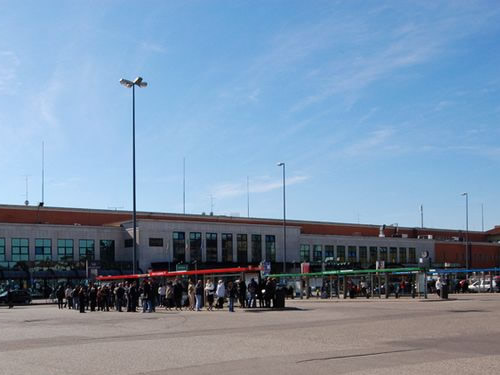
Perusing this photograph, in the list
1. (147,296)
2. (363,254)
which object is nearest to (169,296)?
(147,296)

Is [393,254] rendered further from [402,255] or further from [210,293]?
[210,293]

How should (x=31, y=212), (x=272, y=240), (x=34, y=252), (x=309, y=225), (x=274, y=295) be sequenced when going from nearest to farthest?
(x=274, y=295)
(x=34, y=252)
(x=31, y=212)
(x=272, y=240)
(x=309, y=225)

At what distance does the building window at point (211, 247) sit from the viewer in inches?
3344

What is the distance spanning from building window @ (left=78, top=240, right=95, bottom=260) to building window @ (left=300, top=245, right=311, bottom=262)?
28.5 meters

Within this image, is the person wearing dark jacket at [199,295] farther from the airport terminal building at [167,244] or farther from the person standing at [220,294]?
the airport terminal building at [167,244]

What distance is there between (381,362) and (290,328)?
8.36 metres

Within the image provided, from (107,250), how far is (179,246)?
8438 millimetres

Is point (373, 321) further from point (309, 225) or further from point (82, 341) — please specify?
point (309, 225)

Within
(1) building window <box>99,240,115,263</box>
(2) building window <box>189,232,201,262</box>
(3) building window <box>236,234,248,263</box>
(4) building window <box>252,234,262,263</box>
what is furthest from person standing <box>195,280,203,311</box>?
(4) building window <box>252,234,262,263</box>

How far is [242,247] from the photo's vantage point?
88188 mm

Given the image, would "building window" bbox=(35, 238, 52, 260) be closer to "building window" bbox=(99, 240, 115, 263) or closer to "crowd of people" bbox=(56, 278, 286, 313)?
"building window" bbox=(99, 240, 115, 263)

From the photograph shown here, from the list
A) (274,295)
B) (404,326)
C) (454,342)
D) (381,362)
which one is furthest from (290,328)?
(274,295)

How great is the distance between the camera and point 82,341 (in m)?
18.3

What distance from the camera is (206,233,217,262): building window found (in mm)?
84938
